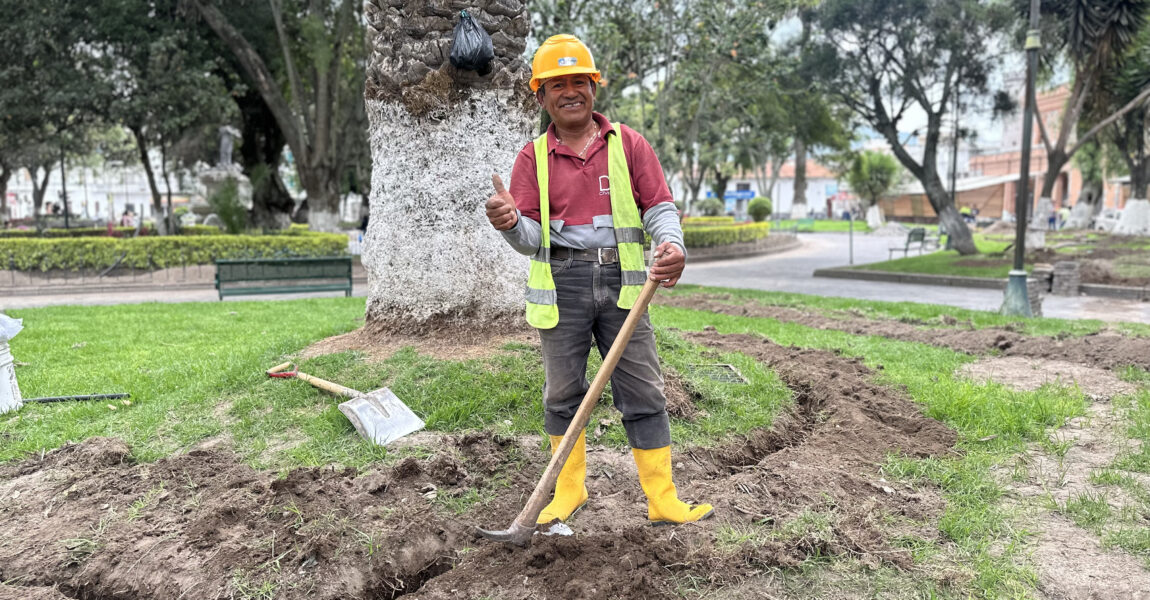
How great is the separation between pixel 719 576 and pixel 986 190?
215 ft

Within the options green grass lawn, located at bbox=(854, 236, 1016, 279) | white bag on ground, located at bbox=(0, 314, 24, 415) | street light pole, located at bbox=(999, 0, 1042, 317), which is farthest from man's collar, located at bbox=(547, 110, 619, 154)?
green grass lawn, located at bbox=(854, 236, 1016, 279)

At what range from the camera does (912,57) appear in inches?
703

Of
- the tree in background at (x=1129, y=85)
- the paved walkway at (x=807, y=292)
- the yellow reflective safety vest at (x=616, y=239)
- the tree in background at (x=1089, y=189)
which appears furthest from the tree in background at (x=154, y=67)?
the tree in background at (x=1089, y=189)

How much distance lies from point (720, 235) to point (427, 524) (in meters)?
22.7

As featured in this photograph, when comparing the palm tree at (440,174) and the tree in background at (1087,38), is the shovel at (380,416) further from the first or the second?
the tree in background at (1087,38)

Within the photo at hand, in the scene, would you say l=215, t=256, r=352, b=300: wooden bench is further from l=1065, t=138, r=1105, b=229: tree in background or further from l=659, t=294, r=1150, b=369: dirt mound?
l=1065, t=138, r=1105, b=229: tree in background

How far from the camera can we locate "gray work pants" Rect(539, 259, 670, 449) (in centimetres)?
306

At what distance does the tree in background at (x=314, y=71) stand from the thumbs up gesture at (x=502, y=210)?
1628 centimetres

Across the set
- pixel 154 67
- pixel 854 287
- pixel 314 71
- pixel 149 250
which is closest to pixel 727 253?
pixel 854 287

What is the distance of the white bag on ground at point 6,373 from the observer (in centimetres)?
469

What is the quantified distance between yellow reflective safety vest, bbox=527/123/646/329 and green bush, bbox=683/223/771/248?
63.8ft

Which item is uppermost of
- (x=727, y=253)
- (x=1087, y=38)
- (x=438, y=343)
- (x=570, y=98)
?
(x=1087, y=38)

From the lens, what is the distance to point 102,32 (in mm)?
17328

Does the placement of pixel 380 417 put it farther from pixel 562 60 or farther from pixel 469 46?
pixel 469 46
